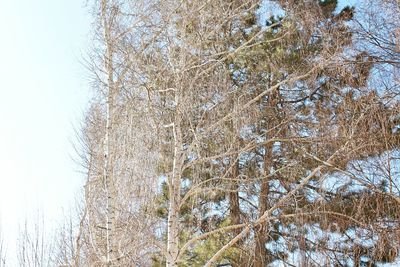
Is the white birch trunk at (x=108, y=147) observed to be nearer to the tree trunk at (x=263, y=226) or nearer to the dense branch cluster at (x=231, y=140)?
the dense branch cluster at (x=231, y=140)

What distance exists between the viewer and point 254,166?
902 cm

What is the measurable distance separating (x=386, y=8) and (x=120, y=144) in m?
3.79

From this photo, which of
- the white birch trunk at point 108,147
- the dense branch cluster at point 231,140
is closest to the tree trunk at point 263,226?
the dense branch cluster at point 231,140

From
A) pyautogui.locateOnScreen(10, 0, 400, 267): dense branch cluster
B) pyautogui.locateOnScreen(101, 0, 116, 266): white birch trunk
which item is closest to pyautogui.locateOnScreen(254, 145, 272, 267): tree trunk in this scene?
pyautogui.locateOnScreen(10, 0, 400, 267): dense branch cluster

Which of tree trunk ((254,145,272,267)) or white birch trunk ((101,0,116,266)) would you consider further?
tree trunk ((254,145,272,267))

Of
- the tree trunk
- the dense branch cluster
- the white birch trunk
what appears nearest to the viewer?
the dense branch cluster

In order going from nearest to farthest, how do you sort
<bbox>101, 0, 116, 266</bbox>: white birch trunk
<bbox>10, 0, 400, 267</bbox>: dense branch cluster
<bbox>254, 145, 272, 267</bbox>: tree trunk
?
<bbox>10, 0, 400, 267</bbox>: dense branch cluster → <bbox>101, 0, 116, 266</bbox>: white birch trunk → <bbox>254, 145, 272, 267</bbox>: tree trunk

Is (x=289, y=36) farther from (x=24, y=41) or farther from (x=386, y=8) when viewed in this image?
(x=24, y=41)

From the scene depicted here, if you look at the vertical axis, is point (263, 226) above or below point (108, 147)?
below

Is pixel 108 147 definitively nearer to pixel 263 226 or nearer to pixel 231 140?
pixel 231 140

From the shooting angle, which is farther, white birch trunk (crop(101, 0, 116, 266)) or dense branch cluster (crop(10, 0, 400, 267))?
white birch trunk (crop(101, 0, 116, 266))

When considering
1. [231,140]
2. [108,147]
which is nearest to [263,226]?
[231,140]

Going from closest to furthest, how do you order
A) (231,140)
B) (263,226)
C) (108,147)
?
(108,147) → (231,140) → (263,226)

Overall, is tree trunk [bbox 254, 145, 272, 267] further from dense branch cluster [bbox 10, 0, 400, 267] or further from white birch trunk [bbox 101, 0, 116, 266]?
white birch trunk [bbox 101, 0, 116, 266]
